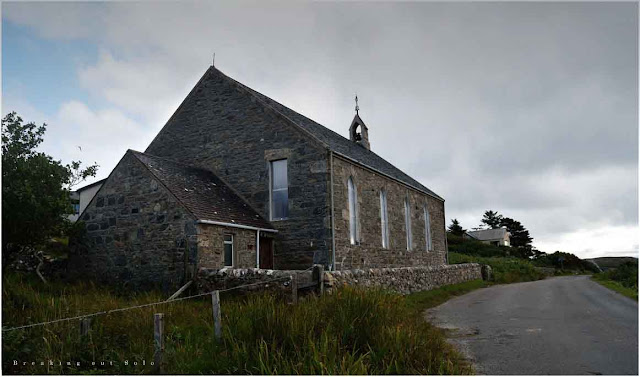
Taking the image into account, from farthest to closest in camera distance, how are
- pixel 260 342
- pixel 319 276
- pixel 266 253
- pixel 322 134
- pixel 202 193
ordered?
pixel 322 134, pixel 266 253, pixel 202 193, pixel 319 276, pixel 260 342

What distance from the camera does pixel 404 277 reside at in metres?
18.8

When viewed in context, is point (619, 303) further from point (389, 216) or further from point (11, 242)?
A: point (11, 242)

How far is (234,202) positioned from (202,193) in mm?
1752

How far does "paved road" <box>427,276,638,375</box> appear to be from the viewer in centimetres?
779

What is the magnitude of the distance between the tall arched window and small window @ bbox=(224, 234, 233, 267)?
5.35 metres

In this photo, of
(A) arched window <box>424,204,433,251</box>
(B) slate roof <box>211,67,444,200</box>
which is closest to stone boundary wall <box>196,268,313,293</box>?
(B) slate roof <box>211,67,444,200</box>

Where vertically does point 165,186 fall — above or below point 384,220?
above

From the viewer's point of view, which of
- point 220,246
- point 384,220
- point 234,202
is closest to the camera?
point 220,246

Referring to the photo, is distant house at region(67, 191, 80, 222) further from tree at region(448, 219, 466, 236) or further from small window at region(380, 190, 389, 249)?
tree at region(448, 219, 466, 236)

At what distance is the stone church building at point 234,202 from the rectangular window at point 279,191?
43 mm

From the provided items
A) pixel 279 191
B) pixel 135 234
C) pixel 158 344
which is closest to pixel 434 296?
pixel 279 191

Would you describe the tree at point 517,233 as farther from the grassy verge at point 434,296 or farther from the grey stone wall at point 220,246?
the grey stone wall at point 220,246

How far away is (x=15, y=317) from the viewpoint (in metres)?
11.0

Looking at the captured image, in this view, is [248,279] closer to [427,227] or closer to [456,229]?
[427,227]
